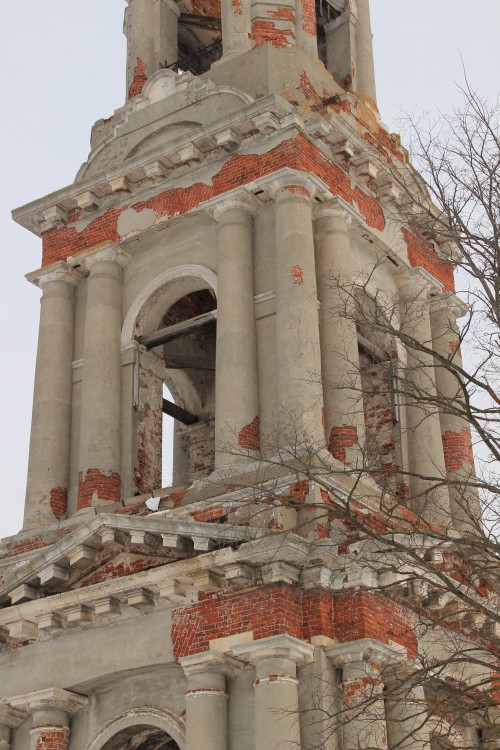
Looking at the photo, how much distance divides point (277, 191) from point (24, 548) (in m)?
6.45

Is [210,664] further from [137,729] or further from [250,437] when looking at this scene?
[250,437]

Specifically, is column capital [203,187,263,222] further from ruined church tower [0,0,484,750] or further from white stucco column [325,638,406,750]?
white stucco column [325,638,406,750]

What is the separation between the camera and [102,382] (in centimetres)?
2003

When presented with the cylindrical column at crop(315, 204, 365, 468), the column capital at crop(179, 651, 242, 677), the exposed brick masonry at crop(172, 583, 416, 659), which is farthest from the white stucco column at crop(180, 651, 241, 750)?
the cylindrical column at crop(315, 204, 365, 468)

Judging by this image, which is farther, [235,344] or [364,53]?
[364,53]

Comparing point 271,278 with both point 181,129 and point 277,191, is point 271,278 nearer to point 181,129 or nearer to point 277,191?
point 277,191

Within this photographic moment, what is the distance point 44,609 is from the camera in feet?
55.2

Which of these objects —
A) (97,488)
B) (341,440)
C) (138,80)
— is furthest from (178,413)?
(138,80)

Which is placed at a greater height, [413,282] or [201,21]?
[201,21]

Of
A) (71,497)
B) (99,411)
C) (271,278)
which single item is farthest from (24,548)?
(271,278)

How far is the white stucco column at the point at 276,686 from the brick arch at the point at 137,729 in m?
1.52

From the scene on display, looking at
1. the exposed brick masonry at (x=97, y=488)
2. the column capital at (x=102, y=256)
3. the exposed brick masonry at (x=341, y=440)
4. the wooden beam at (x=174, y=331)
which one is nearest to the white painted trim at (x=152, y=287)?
the wooden beam at (x=174, y=331)

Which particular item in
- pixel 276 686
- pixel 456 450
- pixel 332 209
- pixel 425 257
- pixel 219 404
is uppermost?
pixel 425 257

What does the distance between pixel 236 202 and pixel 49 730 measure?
8166 mm
